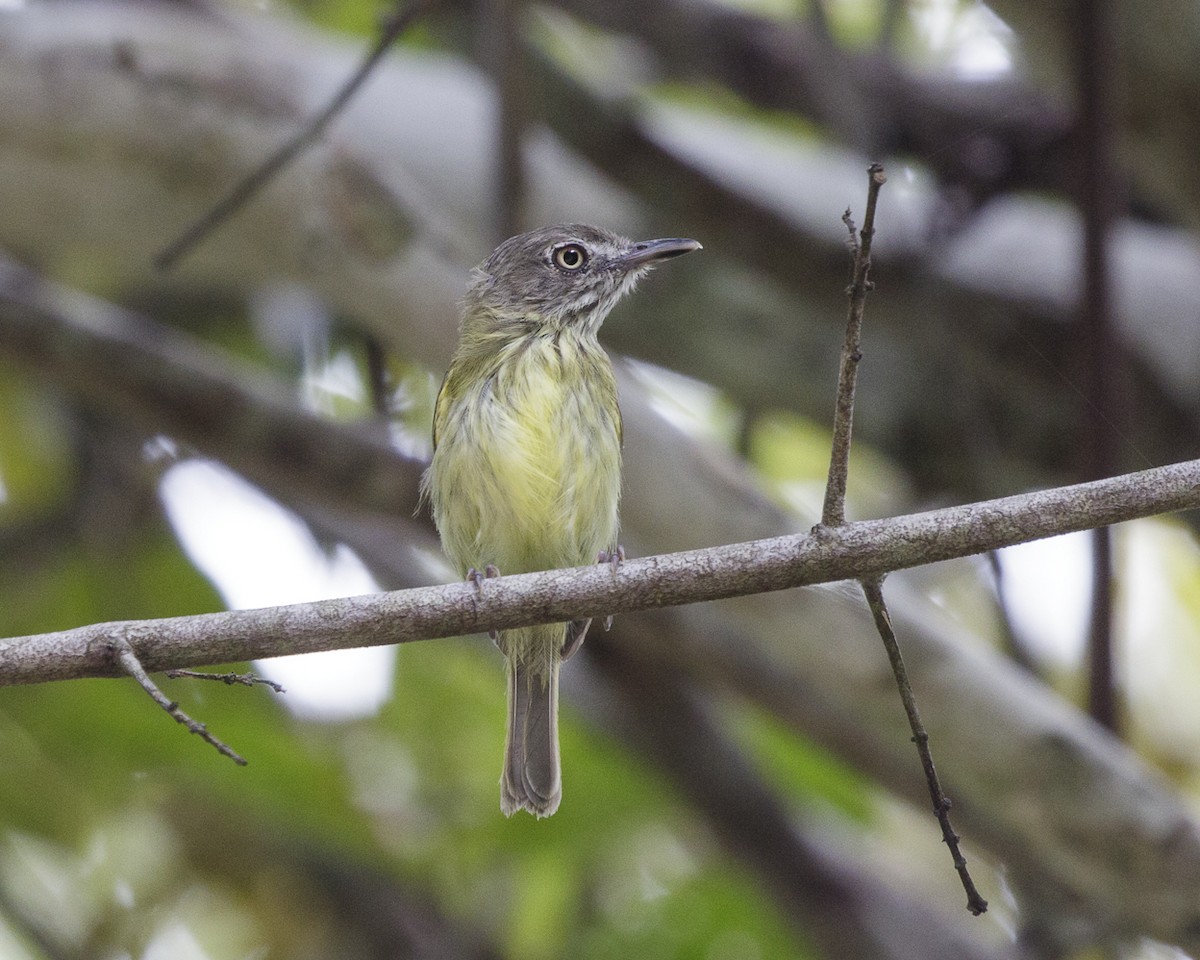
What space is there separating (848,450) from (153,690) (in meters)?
1.27

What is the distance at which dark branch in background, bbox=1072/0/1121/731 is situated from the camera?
16.2 ft

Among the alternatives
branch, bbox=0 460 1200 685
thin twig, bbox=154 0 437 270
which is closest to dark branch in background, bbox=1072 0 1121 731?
thin twig, bbox=154 0 437 270

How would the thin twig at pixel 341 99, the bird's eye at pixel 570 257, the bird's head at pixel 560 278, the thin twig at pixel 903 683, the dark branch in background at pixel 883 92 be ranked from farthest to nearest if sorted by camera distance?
the dark branch in background at pixel 883 92 < the bird's eye at pixel 570 257 < the bird's head at pixel 560 278 < the thin twig at pixel 341 99 < the thin twig at pixel 903 683

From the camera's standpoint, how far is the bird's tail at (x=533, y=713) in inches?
176

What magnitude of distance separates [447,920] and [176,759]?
139cm

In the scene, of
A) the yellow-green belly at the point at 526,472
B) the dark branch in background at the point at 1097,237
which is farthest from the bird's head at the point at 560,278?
the dark branch in background at the point at 1097,237

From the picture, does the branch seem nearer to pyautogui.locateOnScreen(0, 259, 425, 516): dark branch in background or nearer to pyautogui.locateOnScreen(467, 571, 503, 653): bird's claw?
pyautogui.locateOnScreen(467, 571, 503, 653): bird's claw

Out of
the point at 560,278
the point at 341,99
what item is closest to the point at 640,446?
the point at 560,278

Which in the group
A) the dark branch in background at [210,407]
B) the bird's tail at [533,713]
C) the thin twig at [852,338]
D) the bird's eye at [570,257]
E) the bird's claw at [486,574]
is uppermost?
the thin twig at [852,338]

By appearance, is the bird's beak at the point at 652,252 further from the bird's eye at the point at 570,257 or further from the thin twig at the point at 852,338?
the thin twig at the point at 852,338

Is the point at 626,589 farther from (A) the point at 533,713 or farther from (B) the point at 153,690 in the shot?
(A) the point at 533,713

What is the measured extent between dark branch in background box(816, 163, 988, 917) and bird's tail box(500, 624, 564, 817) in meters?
1.80

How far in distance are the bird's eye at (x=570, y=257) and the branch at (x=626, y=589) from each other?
2.67 meters

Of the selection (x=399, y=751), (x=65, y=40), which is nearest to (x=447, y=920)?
(x=399, y=751)
